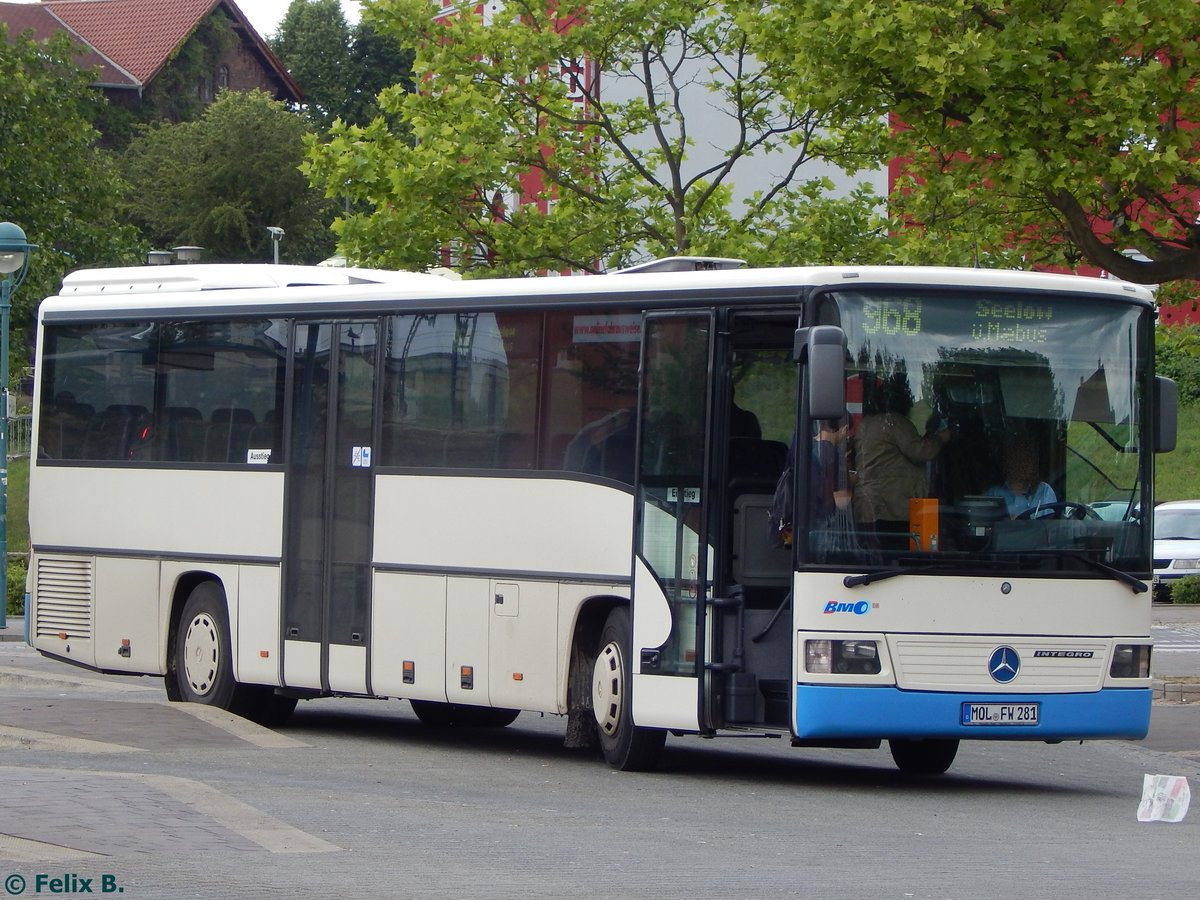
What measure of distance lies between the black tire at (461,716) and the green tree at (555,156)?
11.2 meters

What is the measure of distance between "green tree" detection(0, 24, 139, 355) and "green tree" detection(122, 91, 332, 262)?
2792 centimetres

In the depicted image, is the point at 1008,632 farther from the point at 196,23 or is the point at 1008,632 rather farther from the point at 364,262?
the point at 196,23

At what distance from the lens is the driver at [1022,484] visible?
11.9m

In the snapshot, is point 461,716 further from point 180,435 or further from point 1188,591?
point 1188,591

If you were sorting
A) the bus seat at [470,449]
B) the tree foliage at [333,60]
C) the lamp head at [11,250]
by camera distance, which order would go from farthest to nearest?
1. the tree foliage at [333,60]
2. the lamp head at [11,250]
3. the bus seat at [470,449]

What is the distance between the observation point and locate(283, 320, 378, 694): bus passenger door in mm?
14617

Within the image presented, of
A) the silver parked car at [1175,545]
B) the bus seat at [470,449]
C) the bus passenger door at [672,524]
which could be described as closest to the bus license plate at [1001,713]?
the bus passenger door at [672,524]

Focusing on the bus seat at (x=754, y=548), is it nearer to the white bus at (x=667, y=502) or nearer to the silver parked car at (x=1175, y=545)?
the white bus at (x=667, y=502)

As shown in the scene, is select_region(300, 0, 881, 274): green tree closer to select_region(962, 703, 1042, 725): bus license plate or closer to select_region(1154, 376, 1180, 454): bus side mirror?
select_region(1154, 376, 1180, 454): bus side mirror

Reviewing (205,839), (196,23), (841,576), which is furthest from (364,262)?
(196,23)

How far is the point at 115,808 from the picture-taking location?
381 inches

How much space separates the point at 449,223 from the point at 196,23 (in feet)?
221

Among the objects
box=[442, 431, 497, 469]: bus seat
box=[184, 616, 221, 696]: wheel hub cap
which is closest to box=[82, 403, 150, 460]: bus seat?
box=[184, 616, 221, 696]: wheel hub cap

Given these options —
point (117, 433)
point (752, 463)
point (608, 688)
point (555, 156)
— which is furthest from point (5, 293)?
point (752, 463)
